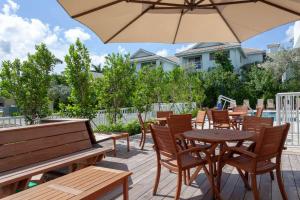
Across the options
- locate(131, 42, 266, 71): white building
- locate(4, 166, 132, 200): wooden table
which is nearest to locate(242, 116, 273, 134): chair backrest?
locate(4, 166, 132, 200): wooden table

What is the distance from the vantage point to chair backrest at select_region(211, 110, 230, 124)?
704cm

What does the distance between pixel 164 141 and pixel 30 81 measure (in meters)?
5.83

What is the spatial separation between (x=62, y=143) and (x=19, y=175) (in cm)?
115

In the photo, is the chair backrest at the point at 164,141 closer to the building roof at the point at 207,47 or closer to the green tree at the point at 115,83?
the green tree at the point at 115,83

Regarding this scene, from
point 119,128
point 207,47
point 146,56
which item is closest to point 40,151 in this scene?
point 119,128

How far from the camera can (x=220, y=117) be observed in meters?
7.14

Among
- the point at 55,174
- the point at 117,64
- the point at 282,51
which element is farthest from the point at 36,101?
the point at 282,51

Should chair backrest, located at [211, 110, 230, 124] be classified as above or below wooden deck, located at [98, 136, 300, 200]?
above

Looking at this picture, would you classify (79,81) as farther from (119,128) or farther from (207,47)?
(207,47)

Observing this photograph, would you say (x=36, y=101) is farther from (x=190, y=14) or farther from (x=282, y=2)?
(x=282, y=2)

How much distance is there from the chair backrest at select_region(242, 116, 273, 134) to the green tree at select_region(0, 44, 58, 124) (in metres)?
6.01

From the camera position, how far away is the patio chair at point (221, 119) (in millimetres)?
7039

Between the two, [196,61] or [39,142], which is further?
[196,61]

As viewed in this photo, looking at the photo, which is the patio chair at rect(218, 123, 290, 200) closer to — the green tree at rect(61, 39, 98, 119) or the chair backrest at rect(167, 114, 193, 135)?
the chair backrest at rect(167, 114, 193, 135)
